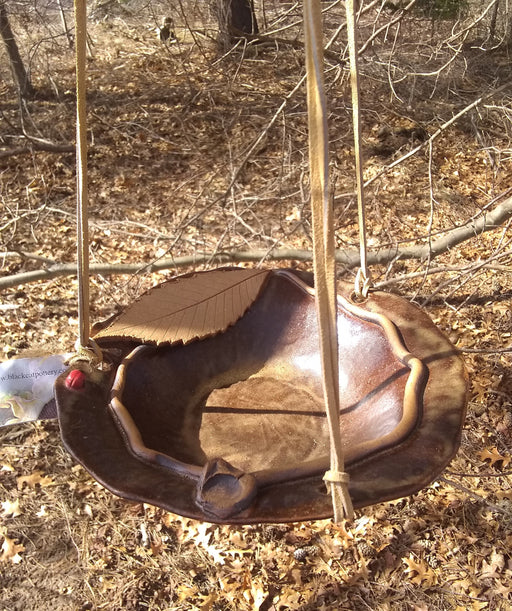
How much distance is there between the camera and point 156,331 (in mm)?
1395

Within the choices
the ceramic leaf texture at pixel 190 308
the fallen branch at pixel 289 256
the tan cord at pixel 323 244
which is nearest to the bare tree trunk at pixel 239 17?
the fallen branch at pixel 289 256

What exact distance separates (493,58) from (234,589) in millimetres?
5782

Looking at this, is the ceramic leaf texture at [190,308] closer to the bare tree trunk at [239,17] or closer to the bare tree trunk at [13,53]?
the bare tree trunk at [13,53]

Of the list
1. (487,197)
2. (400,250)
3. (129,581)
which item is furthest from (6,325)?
(487,197)

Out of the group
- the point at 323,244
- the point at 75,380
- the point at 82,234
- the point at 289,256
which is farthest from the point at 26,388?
the point at 289,256

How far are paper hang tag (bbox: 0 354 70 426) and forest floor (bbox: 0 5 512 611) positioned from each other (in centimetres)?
18

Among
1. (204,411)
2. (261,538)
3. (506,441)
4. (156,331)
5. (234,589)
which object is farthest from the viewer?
(506,441)

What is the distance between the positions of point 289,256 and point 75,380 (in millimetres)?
2134

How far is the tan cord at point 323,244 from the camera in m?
0.80

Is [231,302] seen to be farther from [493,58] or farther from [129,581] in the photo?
[493,58]

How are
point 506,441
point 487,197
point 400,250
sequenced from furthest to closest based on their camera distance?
point 487,197 < point 400,250 < point 506,441

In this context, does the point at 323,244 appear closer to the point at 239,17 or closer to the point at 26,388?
the point at 26,388

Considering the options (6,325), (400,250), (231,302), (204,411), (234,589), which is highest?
(231,302)

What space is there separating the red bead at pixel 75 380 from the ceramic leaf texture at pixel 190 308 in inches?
4.8
